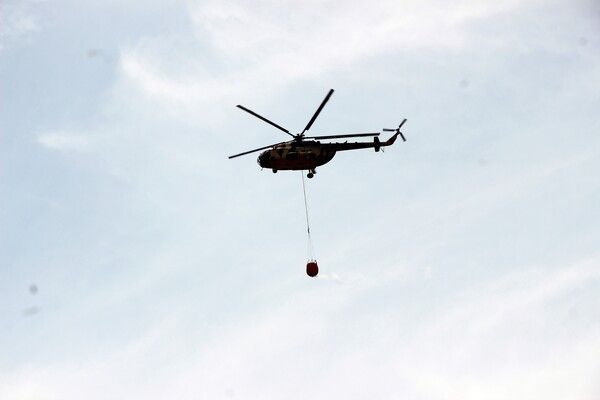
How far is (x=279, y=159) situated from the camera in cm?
5775

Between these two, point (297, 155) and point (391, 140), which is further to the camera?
point (391, 140)

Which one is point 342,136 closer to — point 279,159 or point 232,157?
point 279,159

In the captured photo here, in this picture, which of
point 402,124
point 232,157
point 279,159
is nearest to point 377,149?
point 402,124

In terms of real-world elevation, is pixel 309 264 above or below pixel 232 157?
below

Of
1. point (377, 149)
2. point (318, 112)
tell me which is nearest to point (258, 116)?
point (318, 112)

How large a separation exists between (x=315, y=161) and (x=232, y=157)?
6936 mm

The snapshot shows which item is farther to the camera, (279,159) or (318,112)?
(279,159)

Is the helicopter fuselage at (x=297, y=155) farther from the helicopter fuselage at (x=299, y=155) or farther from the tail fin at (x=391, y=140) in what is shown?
the tail fin at (x=391, y=140)

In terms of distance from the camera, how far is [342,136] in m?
55.7

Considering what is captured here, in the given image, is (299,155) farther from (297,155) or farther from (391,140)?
(391,140)

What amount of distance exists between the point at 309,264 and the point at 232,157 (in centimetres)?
1091

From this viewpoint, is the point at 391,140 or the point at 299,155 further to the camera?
the point at 391,140

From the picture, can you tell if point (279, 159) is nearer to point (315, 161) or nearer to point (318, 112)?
point (315, 161)

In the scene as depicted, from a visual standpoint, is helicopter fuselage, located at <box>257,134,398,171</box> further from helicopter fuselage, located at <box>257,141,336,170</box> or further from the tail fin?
the tail fin
